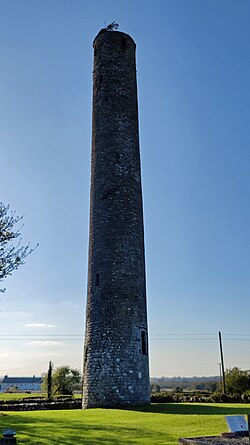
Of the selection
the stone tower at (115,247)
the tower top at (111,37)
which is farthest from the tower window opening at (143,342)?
the tower top at (111,37)

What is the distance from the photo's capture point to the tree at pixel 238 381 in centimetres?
3669

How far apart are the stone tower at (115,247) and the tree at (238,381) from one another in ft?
62.8

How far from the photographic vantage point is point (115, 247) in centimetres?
2108

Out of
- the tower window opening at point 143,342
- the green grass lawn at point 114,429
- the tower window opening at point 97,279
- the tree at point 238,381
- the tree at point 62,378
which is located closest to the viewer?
the green grass lawn at point 114,429

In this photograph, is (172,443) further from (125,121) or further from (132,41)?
(132,41)

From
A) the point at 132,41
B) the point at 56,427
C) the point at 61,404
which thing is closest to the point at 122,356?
the point at 61,404

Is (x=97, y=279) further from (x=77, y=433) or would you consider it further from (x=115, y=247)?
(x=77, y=433)

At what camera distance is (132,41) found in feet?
85.7

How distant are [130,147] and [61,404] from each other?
1308 centimetres

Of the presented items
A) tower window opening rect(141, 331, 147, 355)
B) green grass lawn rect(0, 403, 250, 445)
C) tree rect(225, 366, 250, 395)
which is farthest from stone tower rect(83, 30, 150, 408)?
tree rect(225, 366, 250, 395)

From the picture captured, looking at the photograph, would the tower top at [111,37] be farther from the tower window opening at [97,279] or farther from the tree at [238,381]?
the tree at [238,381]

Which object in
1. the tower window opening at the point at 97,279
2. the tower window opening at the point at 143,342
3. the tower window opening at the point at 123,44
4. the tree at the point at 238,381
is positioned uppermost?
the tower window opening at the point at 123,44

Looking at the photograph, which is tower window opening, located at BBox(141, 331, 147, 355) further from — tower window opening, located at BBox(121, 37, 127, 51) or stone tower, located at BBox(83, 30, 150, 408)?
tower window opening, located at BBox(121, 37, 127, 51)

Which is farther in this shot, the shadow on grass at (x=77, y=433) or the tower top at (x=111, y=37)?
the tower top at (x=111, y=37)
